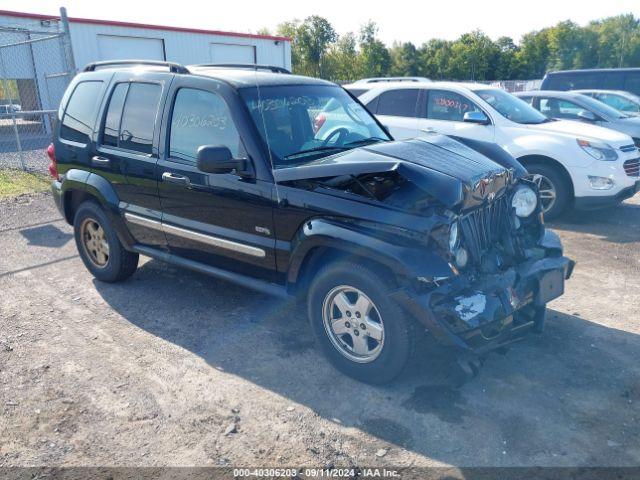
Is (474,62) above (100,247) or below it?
above

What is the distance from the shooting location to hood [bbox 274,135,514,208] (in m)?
3.26

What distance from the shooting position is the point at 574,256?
6.06 metres

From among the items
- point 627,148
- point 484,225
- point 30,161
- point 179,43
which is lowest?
point 30,161

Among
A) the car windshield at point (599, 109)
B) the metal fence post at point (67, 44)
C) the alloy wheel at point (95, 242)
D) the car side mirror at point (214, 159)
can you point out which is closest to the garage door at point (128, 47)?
the metal fence post at point (67, 44)

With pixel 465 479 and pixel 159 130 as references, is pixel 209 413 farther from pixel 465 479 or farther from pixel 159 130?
pixel 159 130

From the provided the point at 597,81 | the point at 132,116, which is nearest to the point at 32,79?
the point at 132,116

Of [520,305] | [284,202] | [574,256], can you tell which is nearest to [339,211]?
[284,202]

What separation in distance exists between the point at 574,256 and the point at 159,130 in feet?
15.2

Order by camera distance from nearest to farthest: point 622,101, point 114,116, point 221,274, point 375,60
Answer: point 221,274
point 114,116
point 622,101
point 375,60

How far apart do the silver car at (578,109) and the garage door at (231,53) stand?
55.0 ft

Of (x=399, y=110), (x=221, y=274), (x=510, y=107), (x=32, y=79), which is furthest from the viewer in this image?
(x=32, y=79)

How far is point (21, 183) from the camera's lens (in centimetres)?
1032

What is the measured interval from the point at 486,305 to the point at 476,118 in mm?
4976

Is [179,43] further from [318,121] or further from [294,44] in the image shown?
[294,44]
